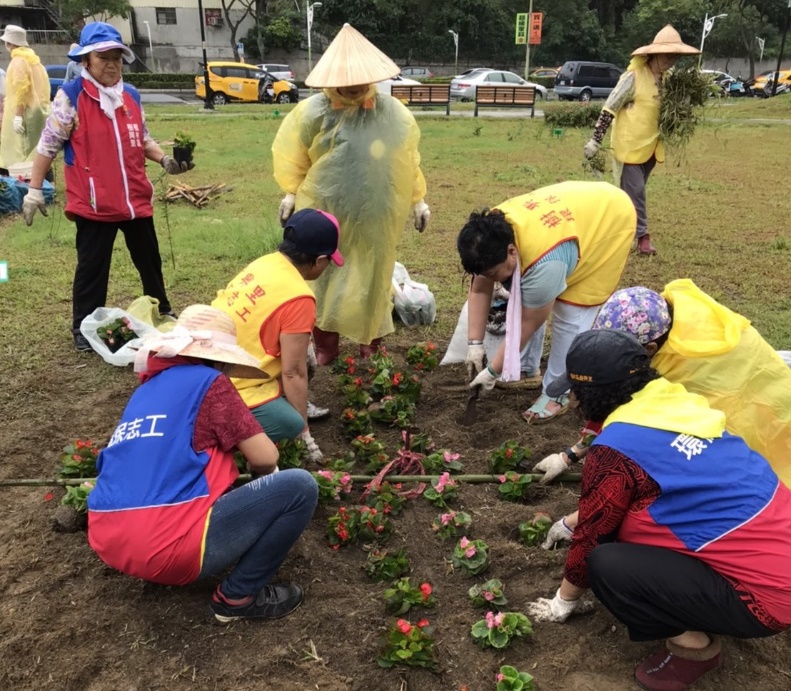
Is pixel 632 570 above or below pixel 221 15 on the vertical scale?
below

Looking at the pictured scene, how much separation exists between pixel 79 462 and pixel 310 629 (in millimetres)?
1436

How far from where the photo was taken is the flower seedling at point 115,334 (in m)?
4.50

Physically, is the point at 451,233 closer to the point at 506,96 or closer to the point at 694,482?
the point at 694,482

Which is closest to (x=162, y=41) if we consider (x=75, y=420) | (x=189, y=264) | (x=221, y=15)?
(x=221, y=15)

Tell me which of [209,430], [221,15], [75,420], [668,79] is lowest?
[75,420]

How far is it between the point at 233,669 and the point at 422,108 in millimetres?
21793

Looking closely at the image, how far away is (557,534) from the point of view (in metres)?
2.70

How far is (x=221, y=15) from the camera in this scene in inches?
1688

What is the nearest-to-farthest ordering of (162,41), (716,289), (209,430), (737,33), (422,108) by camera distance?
(209,430), (716,289), (422,108), (162,41), (737,33)

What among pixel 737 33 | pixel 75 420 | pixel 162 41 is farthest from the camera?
pixel 737 33

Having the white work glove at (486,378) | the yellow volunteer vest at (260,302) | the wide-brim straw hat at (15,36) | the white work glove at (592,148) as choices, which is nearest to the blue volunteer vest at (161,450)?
the yellow volunteer vest at (260,302)

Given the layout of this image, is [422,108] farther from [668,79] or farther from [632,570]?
[632,570]

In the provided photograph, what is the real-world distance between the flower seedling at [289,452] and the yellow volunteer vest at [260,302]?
0.29m

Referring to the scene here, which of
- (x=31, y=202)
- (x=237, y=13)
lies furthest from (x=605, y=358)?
(x=237, y=13)
